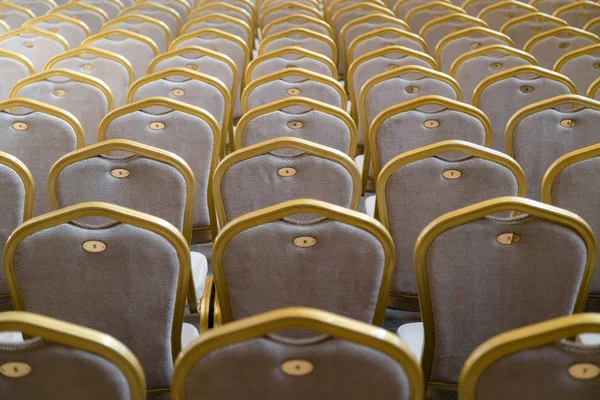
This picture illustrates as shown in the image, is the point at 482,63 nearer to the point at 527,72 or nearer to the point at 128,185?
the point at 527,72

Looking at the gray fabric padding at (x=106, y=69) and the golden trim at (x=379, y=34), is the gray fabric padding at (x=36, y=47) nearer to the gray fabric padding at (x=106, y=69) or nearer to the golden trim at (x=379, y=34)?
the gray fabric padding at (x=106, y=69)

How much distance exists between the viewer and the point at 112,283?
6.84 ft

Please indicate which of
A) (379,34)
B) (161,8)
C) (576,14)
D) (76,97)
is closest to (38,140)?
(76,97)

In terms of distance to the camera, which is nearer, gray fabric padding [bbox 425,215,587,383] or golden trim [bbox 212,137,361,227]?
gray fabric padding [bbox 425,215,587,383]

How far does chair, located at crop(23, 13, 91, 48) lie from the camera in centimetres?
588

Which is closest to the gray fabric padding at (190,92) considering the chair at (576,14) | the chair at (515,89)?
the chair at (515,89)

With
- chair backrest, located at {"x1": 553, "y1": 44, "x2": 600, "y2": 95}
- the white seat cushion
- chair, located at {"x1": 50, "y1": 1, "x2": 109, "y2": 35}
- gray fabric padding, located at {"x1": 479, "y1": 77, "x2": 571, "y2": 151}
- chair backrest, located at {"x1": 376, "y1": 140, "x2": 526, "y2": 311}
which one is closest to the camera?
the white seat cushion

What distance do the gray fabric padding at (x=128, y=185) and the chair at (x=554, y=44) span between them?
12.1ft

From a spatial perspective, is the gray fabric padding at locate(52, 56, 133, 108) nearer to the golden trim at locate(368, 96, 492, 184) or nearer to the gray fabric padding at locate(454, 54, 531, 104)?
the golden trim at locate(368, 96, 492, 184)

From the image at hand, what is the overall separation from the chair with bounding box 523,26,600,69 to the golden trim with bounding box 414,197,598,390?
11.8ft

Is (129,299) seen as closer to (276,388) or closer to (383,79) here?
(276,388)

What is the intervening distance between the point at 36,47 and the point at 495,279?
4.28 meters

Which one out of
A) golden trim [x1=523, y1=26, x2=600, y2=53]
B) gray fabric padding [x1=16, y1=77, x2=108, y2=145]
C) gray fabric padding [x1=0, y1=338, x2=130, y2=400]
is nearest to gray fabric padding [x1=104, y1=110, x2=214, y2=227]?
gray fabric padding [x1=16, y1=77, x2=108, y2=145]

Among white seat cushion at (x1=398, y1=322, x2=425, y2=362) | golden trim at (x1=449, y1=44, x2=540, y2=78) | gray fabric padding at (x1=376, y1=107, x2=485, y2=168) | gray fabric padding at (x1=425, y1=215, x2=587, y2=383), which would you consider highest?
golden trim at (x1=449, y1=44, x2=540, y2=78)
